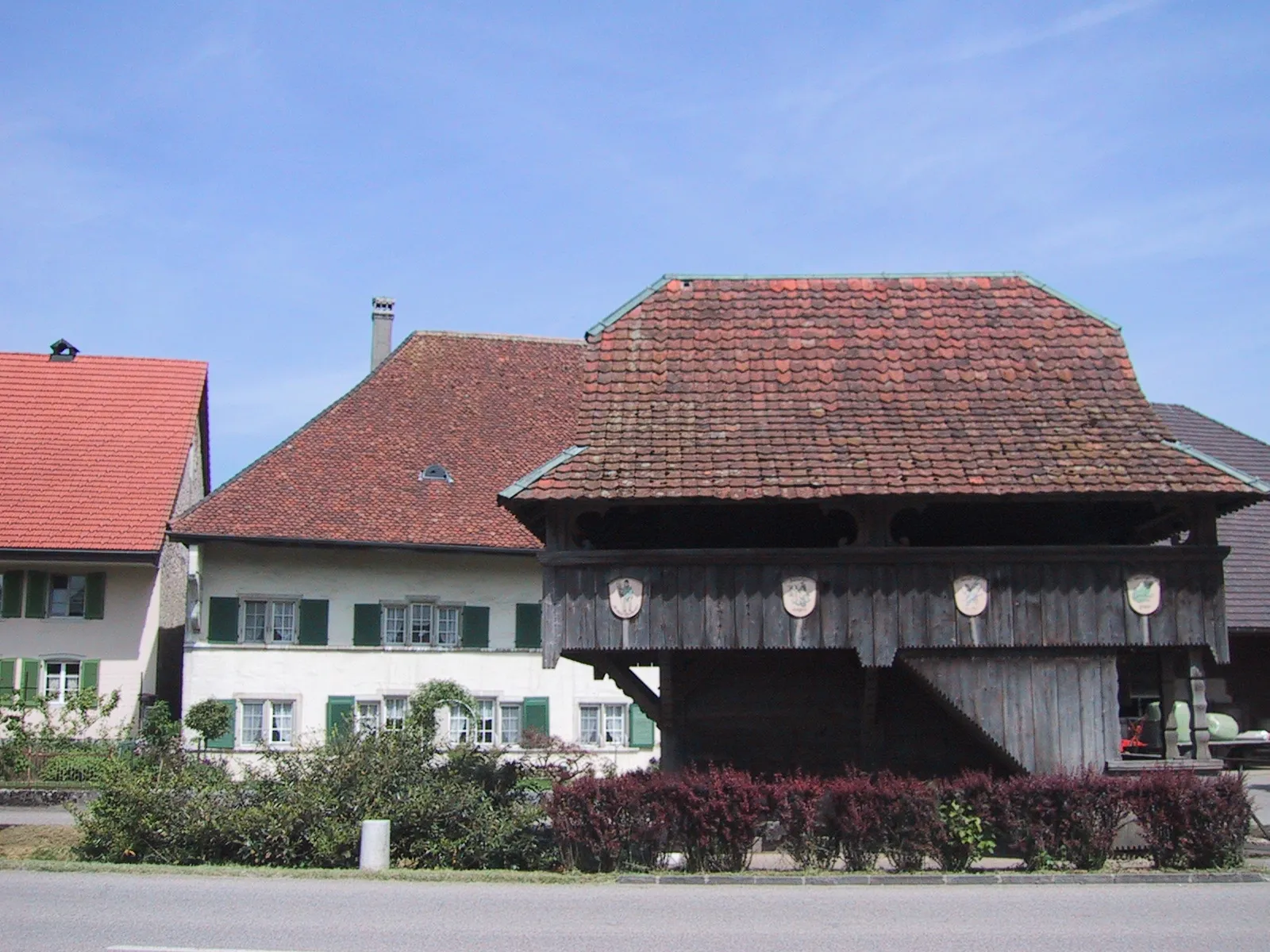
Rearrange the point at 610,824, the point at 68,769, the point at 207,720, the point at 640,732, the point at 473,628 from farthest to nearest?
the point at 640,732 < the point at 473,628 < the point at 207,720 < the point at 68,769 < the point at 610,824

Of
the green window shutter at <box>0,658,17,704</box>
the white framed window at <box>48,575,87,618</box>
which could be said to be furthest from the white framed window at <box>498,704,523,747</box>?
the green window shutter at <box>0,658,17,704</box>

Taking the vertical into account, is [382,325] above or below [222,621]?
above

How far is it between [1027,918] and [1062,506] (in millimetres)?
6910

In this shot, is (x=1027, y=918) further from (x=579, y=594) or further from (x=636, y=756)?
(x=636, y=756)

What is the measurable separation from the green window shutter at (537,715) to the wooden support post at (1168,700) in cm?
1560

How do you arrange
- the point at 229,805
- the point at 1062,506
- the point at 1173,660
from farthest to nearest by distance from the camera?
the point at 1062,506 < the point at 1173,660 < the point at 229,805

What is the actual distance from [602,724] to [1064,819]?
1692 centimetres

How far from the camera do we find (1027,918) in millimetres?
11125

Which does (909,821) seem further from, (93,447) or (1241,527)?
(93,447)

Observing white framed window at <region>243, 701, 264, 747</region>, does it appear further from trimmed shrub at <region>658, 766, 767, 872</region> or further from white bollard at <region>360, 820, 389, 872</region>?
trimmed shrub at <region>658, 766, 767, 872</region>

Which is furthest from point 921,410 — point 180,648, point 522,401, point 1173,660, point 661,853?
point 180,648

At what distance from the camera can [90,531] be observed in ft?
94.7

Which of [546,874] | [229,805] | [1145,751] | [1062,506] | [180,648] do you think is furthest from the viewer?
[180,648]

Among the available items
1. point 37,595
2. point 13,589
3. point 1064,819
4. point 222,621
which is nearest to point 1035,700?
point 1064,819
